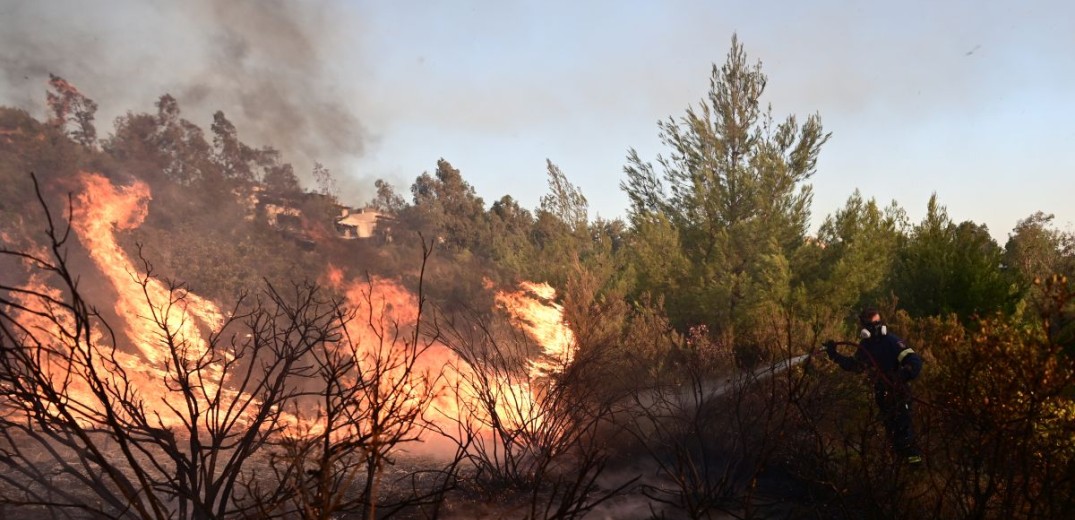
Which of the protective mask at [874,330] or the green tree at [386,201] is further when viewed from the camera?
the green tree at [386,201]

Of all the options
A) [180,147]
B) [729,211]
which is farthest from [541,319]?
[180,147]

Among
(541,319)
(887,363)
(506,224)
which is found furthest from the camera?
(506,224)

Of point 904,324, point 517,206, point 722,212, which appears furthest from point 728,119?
point 517,206

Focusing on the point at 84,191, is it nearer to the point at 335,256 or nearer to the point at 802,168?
the point at 335,256

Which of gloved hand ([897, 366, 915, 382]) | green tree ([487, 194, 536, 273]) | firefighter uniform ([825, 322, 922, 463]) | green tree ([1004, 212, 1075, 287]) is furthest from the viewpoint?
green tree ([487, 194, 536, 273])

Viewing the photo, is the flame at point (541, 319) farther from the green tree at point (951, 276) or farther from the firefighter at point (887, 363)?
the green tree at point (951, 276)

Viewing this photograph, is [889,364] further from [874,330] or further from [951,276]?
[951,276]

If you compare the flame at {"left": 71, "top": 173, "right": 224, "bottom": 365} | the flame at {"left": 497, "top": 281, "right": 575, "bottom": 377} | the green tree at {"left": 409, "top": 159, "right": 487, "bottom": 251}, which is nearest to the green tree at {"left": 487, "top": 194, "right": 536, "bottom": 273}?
the green tree at {"left": 409, "top": 159, "right": 487, "bottom": 251}

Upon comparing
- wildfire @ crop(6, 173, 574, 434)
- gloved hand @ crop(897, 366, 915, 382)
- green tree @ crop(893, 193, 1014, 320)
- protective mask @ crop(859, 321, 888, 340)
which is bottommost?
gloved hand @ crop(897, 366, 915, 382)

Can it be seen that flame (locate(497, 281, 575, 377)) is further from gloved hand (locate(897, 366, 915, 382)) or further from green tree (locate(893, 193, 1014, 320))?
green tree (locate(893, 193, 1014, 320))

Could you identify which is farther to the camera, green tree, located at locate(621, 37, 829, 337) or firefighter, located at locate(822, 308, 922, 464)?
green tree, located at locate(621, 37, 829, 337)

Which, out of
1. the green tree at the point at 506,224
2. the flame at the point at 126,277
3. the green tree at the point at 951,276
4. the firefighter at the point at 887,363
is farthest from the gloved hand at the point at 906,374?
the green tree at the point at 506,224

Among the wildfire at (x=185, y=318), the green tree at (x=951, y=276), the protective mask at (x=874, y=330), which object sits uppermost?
the wildfire at (x=185, y=318)

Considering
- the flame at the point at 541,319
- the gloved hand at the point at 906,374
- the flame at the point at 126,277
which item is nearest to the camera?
the gloved hand at the point at 906,374
